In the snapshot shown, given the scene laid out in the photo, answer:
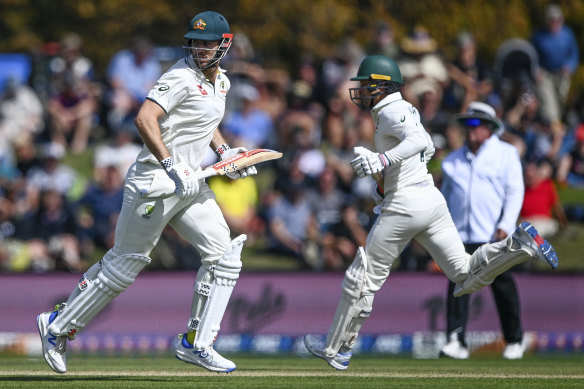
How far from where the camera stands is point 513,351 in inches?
409

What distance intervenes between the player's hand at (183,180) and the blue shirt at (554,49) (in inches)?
399

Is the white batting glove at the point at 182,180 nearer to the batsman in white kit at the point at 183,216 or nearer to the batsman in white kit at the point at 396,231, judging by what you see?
the batsman in white kit at the point at 183,216

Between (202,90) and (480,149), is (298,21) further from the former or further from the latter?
(202,90)

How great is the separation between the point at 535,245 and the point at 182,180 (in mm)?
2607

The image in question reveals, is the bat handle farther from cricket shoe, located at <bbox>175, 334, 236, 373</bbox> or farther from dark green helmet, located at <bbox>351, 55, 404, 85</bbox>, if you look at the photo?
dark green helmet, located at <bbox>351, 55, 404, 85</bbox>

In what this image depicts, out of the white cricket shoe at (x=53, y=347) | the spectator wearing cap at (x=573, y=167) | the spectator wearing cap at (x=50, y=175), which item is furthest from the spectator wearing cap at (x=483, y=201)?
the spectator wearing cap at (x=50, y=175)

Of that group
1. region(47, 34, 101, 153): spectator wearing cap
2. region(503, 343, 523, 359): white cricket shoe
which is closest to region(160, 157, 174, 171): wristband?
region(503, 343, 523, 359): white cricket shoe

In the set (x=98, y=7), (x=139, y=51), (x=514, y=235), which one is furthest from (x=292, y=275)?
(x=98, y=7)

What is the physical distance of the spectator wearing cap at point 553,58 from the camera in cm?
1642

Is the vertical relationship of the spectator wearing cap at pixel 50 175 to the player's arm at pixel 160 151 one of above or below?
below

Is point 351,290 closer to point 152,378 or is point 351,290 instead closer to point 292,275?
point 152,378

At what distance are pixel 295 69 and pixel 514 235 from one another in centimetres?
1449

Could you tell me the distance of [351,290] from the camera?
8.31 meters

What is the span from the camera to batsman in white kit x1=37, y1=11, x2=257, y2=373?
775 cm
